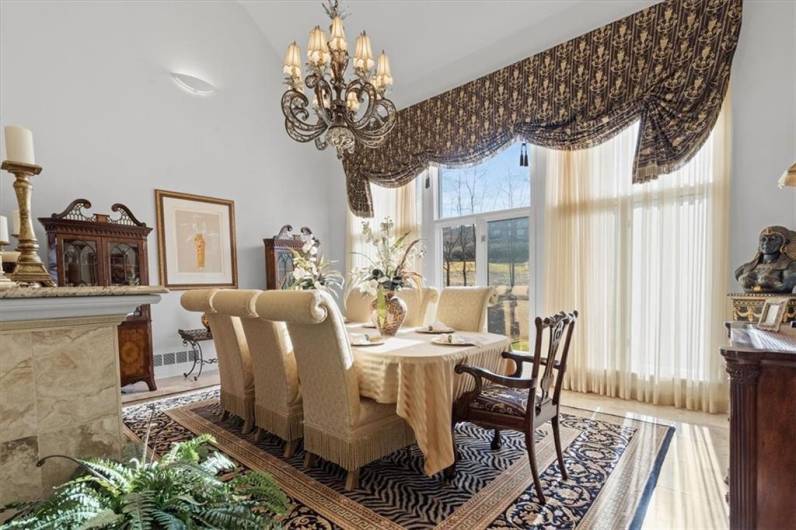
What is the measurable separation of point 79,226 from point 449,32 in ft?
14.3

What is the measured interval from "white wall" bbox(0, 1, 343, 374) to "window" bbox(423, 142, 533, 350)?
2216mm

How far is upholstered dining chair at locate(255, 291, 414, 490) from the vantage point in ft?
6.42

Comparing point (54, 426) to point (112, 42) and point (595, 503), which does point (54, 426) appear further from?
point (112, 42)

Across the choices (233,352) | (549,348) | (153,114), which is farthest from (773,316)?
(153,114)

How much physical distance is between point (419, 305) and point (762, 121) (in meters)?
3.00

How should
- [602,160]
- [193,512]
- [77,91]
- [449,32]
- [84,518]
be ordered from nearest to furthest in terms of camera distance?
[84,518]
[193,512]
[602,160]
[77,91]
[449,32]

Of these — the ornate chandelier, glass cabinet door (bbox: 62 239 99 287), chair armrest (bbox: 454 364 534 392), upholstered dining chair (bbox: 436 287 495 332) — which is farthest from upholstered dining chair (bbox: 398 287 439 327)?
glass cabinet door (bbox: 62 239 99 287)

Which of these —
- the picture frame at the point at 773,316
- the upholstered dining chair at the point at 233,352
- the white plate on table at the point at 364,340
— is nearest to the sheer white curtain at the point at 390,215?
the upholstered dining chair at the point at 233,352

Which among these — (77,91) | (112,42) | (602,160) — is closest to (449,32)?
(602,160)

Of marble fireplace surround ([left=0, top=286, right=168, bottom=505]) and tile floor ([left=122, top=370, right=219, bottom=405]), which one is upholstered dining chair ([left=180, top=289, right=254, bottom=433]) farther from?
marble fireplace surround ([left=0, top=286, right=168, bottom=505])

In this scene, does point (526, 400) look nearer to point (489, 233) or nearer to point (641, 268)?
point (641, 268)

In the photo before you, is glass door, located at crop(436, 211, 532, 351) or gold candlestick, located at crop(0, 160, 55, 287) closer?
gold candlestick, located at crop(0, 160, 55, 287)

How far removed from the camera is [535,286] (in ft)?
13.1

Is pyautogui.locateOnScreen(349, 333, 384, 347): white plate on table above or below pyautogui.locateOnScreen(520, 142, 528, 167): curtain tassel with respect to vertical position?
below
